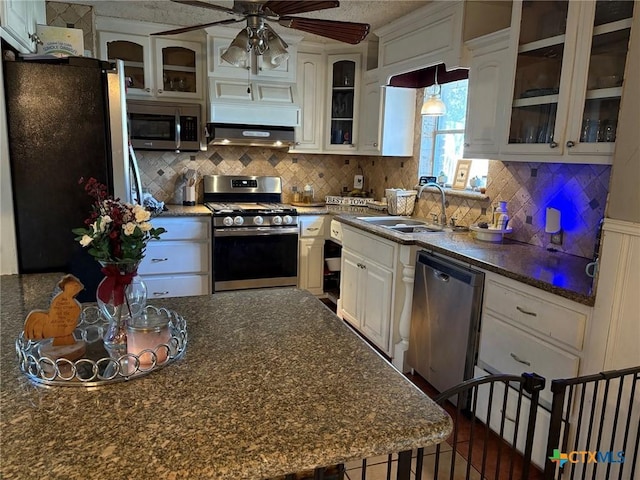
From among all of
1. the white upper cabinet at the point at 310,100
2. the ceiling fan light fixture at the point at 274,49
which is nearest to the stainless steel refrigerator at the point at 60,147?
the ceiling fan light fixture at the point at 274,49

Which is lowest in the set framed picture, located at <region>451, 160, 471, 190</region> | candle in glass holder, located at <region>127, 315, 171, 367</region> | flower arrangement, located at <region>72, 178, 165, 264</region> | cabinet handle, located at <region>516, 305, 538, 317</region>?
cabinet handle, located at <region>516, 305, 538, 317</region>

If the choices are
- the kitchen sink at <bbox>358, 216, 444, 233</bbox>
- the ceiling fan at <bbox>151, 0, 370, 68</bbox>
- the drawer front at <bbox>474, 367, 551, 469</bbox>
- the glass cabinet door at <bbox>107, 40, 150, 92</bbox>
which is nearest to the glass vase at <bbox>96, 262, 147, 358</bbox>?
the ceiling fan at <bbox>151, 0, 370, 68</bbox>

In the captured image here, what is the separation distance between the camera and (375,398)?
3.53ft

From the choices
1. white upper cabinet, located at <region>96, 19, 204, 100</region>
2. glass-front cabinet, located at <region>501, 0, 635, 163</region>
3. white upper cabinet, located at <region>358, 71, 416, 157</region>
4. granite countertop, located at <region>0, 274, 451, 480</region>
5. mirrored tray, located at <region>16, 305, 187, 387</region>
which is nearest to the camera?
granite countertop, located at <region>0, 274, 451, 480</region>

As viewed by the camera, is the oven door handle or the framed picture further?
the oven door handle

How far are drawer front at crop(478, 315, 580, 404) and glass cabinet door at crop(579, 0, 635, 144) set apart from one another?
0.93 metres

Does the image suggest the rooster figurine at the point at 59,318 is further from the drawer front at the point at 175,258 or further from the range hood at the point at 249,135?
the range hood at the point at 249,135

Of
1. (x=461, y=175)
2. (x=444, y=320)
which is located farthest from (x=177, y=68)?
(x=444, y=320)

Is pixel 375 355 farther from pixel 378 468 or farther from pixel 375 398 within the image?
pixel 378 468

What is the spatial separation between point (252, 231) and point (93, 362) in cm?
290

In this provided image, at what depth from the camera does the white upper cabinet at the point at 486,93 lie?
263 centimetres

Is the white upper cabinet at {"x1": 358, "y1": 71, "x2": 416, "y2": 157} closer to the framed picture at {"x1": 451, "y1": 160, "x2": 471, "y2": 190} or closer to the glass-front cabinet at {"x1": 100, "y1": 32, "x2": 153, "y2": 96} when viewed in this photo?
the framed picture at {"x1": 451, "y1": 160, "x2": 471, "y2": 190}

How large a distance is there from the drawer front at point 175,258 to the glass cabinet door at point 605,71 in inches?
115

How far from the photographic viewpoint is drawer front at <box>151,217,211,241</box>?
3775 mm
